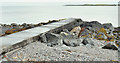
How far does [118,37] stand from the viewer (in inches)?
322

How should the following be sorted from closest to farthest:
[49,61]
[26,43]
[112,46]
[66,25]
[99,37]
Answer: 1. [49,61]
2. [26,43]
3. [112,46]
4. [99,37]
5. [66,25]

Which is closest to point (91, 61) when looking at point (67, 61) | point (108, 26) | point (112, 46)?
Result: point (67, 61)

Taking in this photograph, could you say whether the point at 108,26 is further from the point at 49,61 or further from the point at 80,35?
the point at 49,61

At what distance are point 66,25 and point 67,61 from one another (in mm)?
5333

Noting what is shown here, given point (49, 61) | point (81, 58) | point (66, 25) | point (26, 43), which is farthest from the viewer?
point (66, 25)

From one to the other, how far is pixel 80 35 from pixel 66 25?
4.55 ft

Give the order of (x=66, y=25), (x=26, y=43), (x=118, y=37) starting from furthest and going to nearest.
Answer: (x=66, y=25) < (x=118, y=37) < (x=26, y=43)

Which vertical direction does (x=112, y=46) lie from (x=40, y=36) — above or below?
below

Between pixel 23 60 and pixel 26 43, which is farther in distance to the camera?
pixel 26 43

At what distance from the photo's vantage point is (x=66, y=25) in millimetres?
8844

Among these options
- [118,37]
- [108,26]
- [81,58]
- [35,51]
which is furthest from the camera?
[108,26]

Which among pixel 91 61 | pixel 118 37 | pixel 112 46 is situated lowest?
pixel 118 37

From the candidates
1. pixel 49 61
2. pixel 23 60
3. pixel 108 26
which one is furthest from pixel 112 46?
pixel 108 26

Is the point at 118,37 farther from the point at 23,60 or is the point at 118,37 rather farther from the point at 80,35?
the point at 23,60
